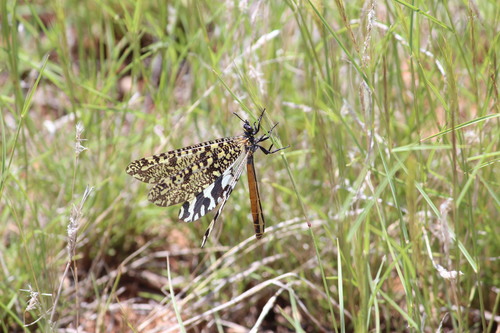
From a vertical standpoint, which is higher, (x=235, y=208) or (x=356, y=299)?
(x=235, y=208)

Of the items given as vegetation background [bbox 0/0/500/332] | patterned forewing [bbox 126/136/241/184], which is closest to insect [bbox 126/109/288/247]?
patterned forewing [bbox 126/136/241/184]

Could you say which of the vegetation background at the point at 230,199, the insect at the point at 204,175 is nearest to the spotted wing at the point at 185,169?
the insect at the point at 204,175

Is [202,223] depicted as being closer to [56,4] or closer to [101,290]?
[101,290]

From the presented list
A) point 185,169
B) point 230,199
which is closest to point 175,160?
point 185,169

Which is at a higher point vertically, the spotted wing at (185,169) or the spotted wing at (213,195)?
the spotted wing at (185,169)

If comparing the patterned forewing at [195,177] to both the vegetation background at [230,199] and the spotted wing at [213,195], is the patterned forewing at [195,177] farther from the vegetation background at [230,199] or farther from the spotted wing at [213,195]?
the vegetation background at [230,199]

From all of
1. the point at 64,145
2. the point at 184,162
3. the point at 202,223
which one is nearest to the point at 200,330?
the point at 202,223

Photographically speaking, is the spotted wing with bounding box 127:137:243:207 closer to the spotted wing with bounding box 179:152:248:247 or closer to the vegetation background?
the spotted wing with bounding box 179:152:248:247

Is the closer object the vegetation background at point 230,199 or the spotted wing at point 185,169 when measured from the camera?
the spotted wing at point 185,169
